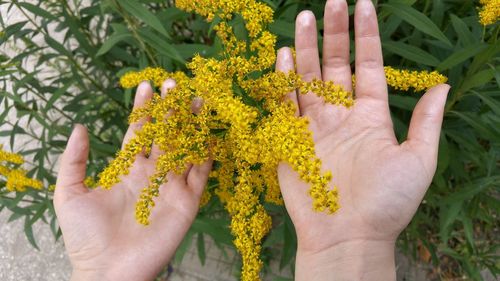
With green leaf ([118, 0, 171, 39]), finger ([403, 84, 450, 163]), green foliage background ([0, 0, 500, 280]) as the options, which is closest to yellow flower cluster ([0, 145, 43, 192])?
green foliage background ([0, 0, 500, 280])

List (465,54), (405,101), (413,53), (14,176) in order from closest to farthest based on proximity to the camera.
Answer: (465,54), (413,53), (405,101), (14,176)

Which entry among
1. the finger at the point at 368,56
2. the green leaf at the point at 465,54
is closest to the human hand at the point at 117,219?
the finger at the point at 368,56

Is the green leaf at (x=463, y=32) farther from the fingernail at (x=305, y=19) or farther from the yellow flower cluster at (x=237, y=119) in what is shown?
the fingernail at (x=305, y=19)

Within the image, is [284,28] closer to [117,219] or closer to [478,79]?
[478,79]

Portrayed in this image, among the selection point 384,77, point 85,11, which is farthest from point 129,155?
point 85,11

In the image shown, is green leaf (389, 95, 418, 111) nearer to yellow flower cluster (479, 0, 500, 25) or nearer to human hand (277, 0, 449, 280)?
human hand (277, 0, 449, 280)

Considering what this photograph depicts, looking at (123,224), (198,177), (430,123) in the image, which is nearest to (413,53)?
(430,123)
